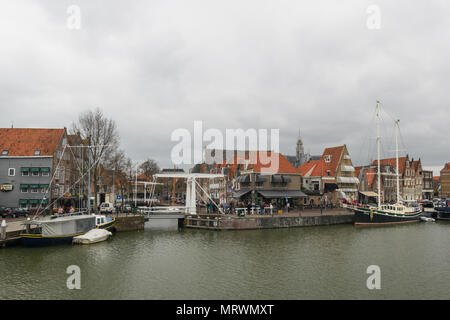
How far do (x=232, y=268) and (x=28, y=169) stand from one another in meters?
35.0

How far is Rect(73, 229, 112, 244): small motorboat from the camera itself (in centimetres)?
2731

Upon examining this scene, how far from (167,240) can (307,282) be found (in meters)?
15.7

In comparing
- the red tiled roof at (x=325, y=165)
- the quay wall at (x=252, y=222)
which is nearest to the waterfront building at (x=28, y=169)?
the quay wall at (x=252, y=222)

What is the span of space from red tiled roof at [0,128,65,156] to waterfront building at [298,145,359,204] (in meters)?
39.1

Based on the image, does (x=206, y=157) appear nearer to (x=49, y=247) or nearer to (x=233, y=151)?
(x=233, y=151)

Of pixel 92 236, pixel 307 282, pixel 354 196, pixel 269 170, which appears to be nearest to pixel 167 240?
pixel 92 236

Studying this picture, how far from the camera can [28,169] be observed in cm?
4359

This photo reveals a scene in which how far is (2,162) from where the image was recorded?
143 ft

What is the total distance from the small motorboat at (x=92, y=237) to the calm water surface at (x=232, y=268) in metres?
0.73

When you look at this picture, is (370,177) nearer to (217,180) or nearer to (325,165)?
(325,165)

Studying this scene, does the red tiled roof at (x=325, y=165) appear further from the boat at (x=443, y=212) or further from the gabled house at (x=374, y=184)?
the boat at (x=443, y=212)

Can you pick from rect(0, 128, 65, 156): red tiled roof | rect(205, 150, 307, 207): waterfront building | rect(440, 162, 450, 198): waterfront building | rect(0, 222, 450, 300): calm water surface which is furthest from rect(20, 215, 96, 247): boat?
rect(440, 162, 450, 198): waterfront building

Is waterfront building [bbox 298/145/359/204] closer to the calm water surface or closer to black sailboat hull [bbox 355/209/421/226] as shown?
black sailboat hull [bbox 355/209/421/226]

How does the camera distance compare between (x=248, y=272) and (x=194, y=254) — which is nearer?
(x=248, y=272)
